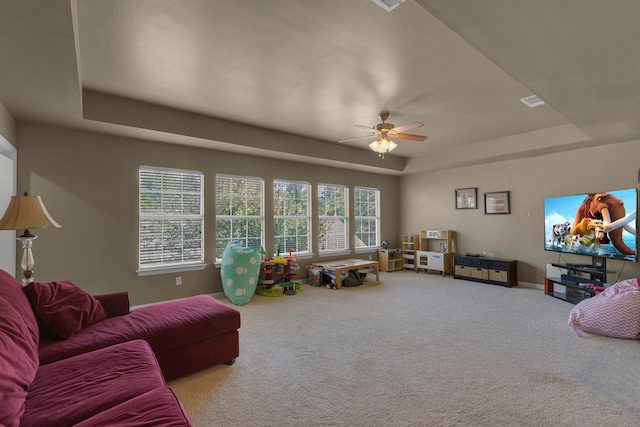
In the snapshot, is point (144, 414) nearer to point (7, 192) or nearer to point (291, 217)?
point (7, 192)

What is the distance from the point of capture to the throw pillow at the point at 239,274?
15.2 ft

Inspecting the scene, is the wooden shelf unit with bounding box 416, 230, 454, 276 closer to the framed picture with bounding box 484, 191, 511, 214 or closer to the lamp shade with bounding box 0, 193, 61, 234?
the framed picture with bounding box 484, 191, 511, 214

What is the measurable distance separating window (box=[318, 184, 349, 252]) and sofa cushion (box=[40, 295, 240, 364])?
3963 millimetres

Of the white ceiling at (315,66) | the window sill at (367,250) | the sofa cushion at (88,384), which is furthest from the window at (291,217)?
the sofa cushion at (88,384)

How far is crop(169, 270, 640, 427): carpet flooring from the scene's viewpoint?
2043mm

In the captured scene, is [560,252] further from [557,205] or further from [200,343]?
[200,343]

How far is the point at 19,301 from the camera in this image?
76.5 inches

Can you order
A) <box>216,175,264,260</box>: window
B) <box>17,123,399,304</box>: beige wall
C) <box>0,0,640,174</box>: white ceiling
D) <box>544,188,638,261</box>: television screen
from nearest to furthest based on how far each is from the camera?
<box>0,0,640,174</box>: white ceiling, <box>17,123,399,304</box>: beige wall, <box>544,188,638,261</box>: television screen, <box>216,175,264,260</box>: window

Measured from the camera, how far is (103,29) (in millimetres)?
2377

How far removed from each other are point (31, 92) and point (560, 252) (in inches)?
288

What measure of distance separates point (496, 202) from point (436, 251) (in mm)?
1716

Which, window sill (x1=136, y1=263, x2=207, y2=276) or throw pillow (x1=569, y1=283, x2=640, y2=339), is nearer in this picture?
throw pillow (x1=569, y1=283, x2=640, y2=339)

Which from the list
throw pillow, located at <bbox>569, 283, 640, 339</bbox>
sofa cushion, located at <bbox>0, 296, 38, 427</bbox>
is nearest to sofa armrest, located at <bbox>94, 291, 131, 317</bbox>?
sofa cushion, located at <bbox>0, 296, 38, 427</bbox>

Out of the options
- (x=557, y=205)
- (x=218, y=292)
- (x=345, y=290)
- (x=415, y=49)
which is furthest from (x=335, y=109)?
(x=557, y=205)
